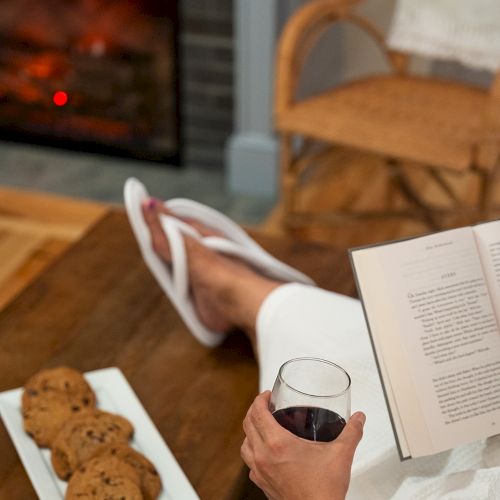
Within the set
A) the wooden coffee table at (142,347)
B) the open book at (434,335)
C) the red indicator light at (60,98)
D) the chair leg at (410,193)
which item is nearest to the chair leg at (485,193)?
the chair leg at (410,193)

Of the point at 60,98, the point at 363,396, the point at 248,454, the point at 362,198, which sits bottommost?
the point at 362,198

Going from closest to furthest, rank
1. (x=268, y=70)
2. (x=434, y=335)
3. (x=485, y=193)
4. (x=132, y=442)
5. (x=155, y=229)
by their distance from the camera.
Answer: (x=434, y=335) → (x=132, y=442) → (x=155, y=229) → (x=485, y=193) → (x=268, y=70)

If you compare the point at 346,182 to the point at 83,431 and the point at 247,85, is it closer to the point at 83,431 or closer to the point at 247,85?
the point at 247,85

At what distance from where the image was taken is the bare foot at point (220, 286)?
148 cm

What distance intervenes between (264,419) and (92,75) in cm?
218

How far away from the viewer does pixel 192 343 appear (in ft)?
5.04

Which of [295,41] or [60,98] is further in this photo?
[60,98]

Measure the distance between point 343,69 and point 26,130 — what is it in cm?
112

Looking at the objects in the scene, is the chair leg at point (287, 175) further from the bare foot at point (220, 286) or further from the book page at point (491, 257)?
the book page at point (491, 257)

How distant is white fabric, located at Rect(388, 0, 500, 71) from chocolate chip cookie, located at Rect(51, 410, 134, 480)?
1482 millimetres

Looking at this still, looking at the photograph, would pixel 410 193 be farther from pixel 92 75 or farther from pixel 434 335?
pixel 434 335

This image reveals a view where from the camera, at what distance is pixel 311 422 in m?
0.91

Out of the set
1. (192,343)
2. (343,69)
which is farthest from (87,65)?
(192,343)

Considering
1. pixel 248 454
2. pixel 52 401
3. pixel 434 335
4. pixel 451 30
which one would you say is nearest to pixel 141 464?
pixel 52 401
